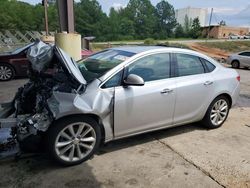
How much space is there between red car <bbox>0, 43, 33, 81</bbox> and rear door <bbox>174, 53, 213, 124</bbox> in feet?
20.3

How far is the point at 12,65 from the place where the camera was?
9.54 m

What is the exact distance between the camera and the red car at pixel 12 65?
943 cm

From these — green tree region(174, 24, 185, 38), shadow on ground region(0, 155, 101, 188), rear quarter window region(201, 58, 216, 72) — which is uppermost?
rear quarter window region(201, 58, 216, 72)

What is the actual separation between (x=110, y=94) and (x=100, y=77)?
283 millimetres

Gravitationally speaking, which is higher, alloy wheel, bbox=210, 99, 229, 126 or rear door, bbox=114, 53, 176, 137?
rear door, bbox=114, 53, 176, 137

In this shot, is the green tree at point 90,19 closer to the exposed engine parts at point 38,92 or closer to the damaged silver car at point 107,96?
the damaged silver car at point 107,96

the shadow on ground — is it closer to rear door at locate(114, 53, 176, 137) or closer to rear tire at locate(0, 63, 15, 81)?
rear door at locate(114, 53, 176, 137)

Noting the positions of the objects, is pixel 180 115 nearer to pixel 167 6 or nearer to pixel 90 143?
pixel 90 143

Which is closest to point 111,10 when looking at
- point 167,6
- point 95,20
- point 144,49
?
point 95,20

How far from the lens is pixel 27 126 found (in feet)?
11.9

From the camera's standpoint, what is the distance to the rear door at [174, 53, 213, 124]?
4570 mm

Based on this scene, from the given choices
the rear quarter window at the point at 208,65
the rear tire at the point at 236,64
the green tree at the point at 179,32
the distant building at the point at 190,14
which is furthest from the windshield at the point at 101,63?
the distant building at the point at 190,14

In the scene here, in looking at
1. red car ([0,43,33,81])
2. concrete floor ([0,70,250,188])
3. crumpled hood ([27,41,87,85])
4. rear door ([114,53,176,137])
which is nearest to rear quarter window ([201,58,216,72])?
rear door ([114,53,176,137])

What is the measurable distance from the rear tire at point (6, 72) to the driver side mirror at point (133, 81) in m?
6.73
